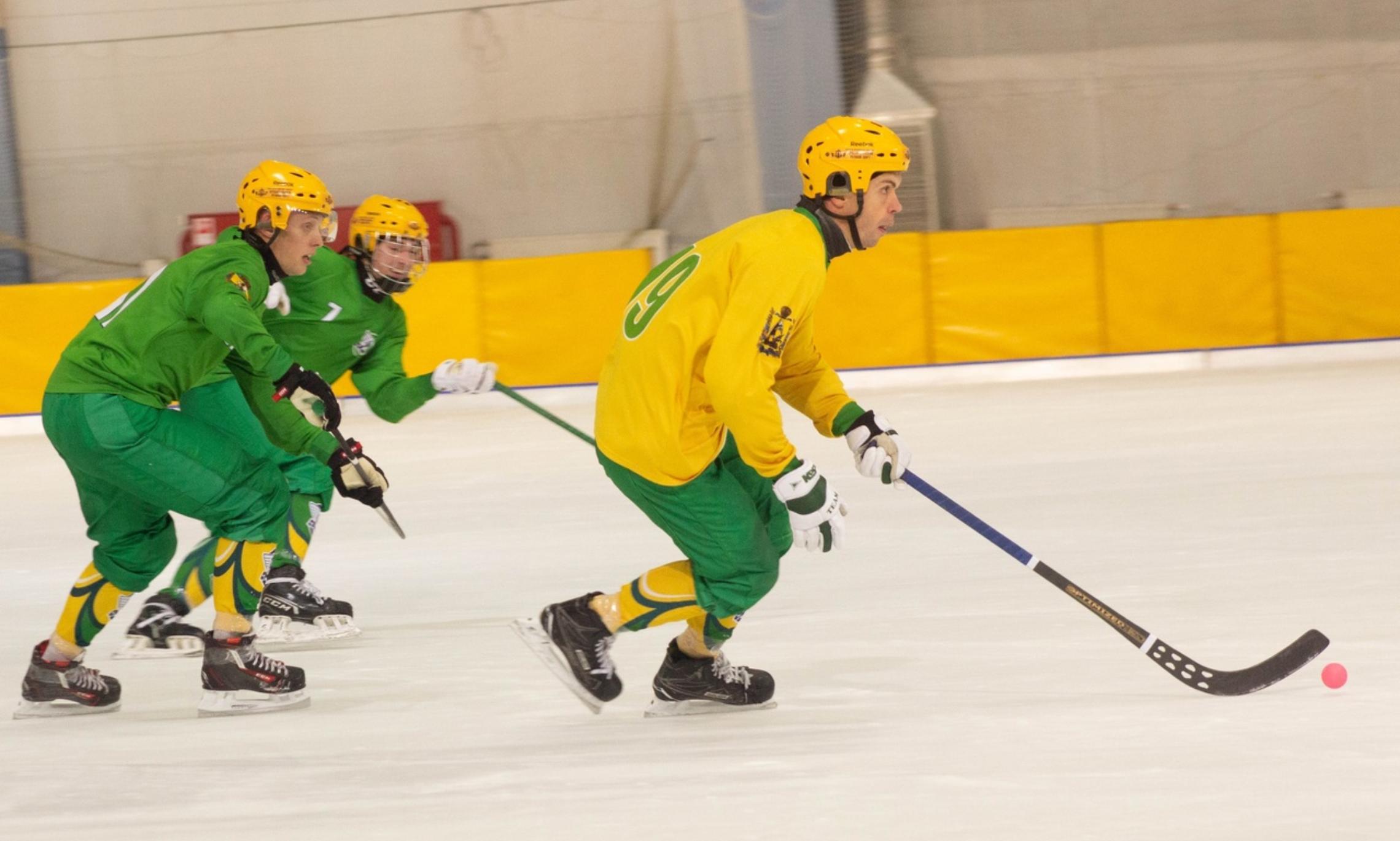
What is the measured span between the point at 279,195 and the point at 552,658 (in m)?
1.34

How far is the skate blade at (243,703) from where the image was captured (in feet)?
Result: 11.7

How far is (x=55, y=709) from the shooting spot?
12.0ft

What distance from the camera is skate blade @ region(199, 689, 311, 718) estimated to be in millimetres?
3566

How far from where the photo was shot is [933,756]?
2.92 meters

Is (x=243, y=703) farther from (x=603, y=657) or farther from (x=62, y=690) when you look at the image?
(x=603, y=657)

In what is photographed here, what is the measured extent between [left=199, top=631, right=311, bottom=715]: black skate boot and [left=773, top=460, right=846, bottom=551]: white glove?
1.32 metres

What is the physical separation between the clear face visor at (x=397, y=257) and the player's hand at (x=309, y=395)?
1.55 ft

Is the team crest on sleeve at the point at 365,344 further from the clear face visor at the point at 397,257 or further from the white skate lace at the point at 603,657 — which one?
the white skate lace at the point at 603,657

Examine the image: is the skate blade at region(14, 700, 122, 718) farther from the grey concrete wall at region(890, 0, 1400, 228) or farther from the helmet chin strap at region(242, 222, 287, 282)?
the grey concrete wall at region(890, 0, 1400, 228)

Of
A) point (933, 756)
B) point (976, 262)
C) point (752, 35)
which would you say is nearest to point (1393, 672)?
point (933, 756)

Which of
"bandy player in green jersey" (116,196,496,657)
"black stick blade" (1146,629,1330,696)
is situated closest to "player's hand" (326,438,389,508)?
"bandy player in green jersey" (116,196,496,657)

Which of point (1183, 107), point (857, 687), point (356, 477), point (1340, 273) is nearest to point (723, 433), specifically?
point (857, 687)

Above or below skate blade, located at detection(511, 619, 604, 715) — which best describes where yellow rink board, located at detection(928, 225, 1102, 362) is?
below

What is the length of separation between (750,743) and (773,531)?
0.48 metres
